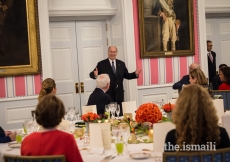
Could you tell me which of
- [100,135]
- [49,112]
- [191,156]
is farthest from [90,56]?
[191,156]

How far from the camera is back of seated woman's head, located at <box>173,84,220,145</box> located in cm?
276

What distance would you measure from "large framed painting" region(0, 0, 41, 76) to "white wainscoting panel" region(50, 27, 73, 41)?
0.76 m

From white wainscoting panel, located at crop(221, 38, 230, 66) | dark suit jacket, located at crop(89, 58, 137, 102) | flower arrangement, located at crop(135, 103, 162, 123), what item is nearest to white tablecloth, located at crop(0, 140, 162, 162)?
flower arrangement, located at crop(135, 103, 162, 123)

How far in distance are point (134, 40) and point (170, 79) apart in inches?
46.6

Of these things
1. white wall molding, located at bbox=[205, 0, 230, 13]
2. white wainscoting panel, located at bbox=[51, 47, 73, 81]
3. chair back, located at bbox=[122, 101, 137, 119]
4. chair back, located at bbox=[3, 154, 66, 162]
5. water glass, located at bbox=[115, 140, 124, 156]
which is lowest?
water glass, located at bbox=[115, 140, 124, 156]

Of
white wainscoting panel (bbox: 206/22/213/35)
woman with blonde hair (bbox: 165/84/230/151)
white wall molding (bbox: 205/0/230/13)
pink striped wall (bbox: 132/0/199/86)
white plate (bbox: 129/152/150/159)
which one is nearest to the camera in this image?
woman with blonde hair (bbox: 165/84/230/151)

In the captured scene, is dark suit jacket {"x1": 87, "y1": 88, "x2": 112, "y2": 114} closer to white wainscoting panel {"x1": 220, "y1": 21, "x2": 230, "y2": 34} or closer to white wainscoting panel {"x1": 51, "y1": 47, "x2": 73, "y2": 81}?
white wainscoting panel {"x1": 51, "y1": 47, "x2": 73, "y2": 81}

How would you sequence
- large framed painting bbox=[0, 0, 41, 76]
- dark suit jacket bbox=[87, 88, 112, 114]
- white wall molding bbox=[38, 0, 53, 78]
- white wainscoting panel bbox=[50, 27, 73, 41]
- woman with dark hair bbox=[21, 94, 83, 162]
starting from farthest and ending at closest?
white wainscoting panel bbox=[50, 27, 73, 41]
white wall molding bbox=[38, 0, 53, 78]
large framed painting bbox=[0, 0, 41, 76]
dark suit jacket bbox=[87, 88, 112, 114]
woman with dark hair bbox=[21, 94, 83, 162]

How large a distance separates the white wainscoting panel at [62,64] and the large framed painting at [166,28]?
141cm

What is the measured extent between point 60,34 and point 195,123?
5.77 metres

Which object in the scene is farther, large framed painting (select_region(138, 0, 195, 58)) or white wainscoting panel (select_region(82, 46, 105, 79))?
white wainscoting panel (select_region(82, 46, 105, 79))

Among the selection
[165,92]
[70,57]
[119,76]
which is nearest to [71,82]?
[70,57]

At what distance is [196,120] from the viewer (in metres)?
2.76

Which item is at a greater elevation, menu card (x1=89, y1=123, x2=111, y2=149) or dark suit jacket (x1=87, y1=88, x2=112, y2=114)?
dark suit jacket (x1=87, y1=88, x2=112, y2=114)
